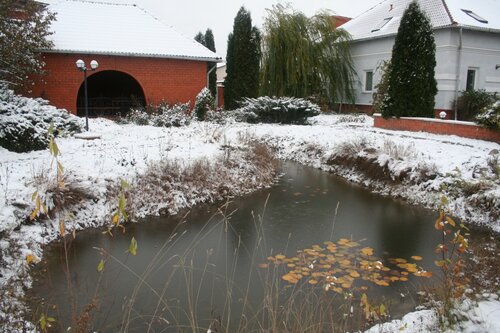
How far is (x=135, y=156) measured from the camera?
8.98 m

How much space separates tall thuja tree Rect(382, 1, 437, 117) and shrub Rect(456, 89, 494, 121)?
394cm

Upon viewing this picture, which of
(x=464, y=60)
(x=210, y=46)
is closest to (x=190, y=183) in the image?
(x=464, y=60)

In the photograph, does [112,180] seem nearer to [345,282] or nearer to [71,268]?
[71,268]

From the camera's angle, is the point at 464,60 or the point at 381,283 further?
the point at 464,60

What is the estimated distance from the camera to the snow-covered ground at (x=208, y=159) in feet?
18.7

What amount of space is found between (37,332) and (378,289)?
3.31 meters

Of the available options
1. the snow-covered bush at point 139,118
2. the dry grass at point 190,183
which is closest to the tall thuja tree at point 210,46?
the snow-covered bush at point 139,118

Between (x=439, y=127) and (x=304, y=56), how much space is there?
901 centimetres

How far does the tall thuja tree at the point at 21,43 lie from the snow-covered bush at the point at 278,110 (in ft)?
23.7

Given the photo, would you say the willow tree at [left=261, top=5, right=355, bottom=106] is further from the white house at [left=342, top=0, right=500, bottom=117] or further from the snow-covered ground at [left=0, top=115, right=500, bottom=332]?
the snow-covered ground at [left=0, top=115, right=500, bottom=332]

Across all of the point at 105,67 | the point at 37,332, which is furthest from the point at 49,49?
the point at 37,332

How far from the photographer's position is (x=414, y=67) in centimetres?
1415

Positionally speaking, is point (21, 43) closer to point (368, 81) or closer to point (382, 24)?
point (368, 81)

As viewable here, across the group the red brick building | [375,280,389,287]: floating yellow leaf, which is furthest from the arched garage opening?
[375,280,389,287]: floating yellow leaf
